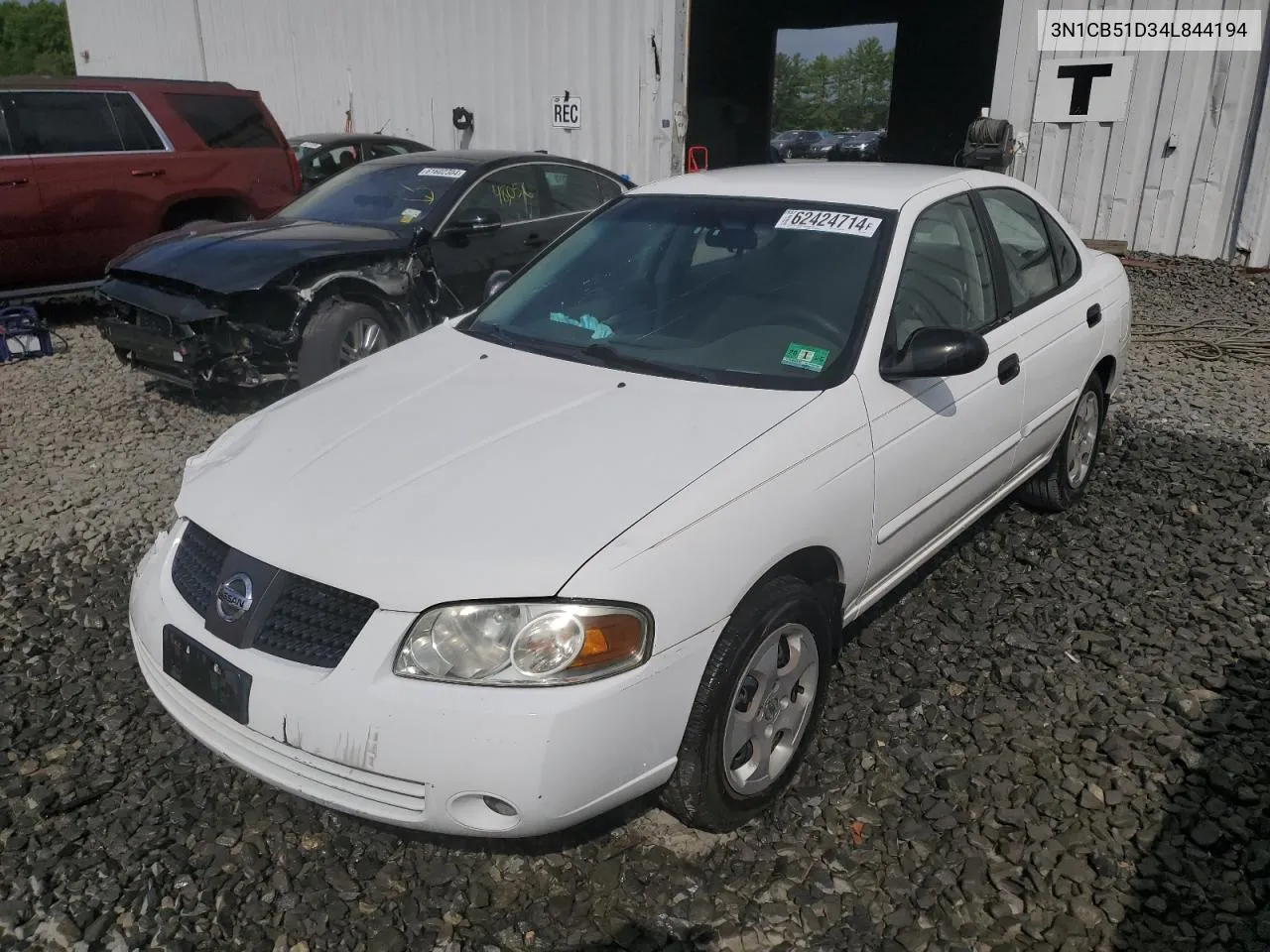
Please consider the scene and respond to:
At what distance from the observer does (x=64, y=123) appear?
26.8ft

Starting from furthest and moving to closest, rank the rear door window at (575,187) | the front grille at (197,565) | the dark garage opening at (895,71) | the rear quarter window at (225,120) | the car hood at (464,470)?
1. the dark garage opening at (895,71)
2. the rear quarter window at (225,120)
3. the rear door window at (575,187)
4. the front grille at (197,565)
5. the car hood at (464,470)

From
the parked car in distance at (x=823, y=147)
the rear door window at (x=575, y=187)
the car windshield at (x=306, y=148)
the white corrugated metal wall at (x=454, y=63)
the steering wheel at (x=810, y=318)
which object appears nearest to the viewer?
the steering wheel at (x=810, y=318)

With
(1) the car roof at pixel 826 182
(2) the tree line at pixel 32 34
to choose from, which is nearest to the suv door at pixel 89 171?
(1) the car roof at pixel 826 182

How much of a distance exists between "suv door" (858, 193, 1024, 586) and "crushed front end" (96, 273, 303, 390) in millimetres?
3793

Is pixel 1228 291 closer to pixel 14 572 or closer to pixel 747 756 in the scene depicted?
pixel 747 756

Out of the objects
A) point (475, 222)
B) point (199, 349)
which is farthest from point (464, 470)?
point (475, 222)

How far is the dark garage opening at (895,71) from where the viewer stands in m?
16.9

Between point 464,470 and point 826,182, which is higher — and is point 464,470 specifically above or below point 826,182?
below

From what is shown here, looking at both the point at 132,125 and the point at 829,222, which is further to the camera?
the point at 132,125

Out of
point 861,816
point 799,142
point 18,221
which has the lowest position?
point 799,142

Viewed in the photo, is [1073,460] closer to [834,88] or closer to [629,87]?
[629,87]

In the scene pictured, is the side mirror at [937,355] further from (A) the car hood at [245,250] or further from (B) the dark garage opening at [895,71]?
(B) the dark garage opening at [895,71]

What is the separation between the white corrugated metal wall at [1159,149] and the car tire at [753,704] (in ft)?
29.6

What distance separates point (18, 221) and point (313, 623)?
289 inches
